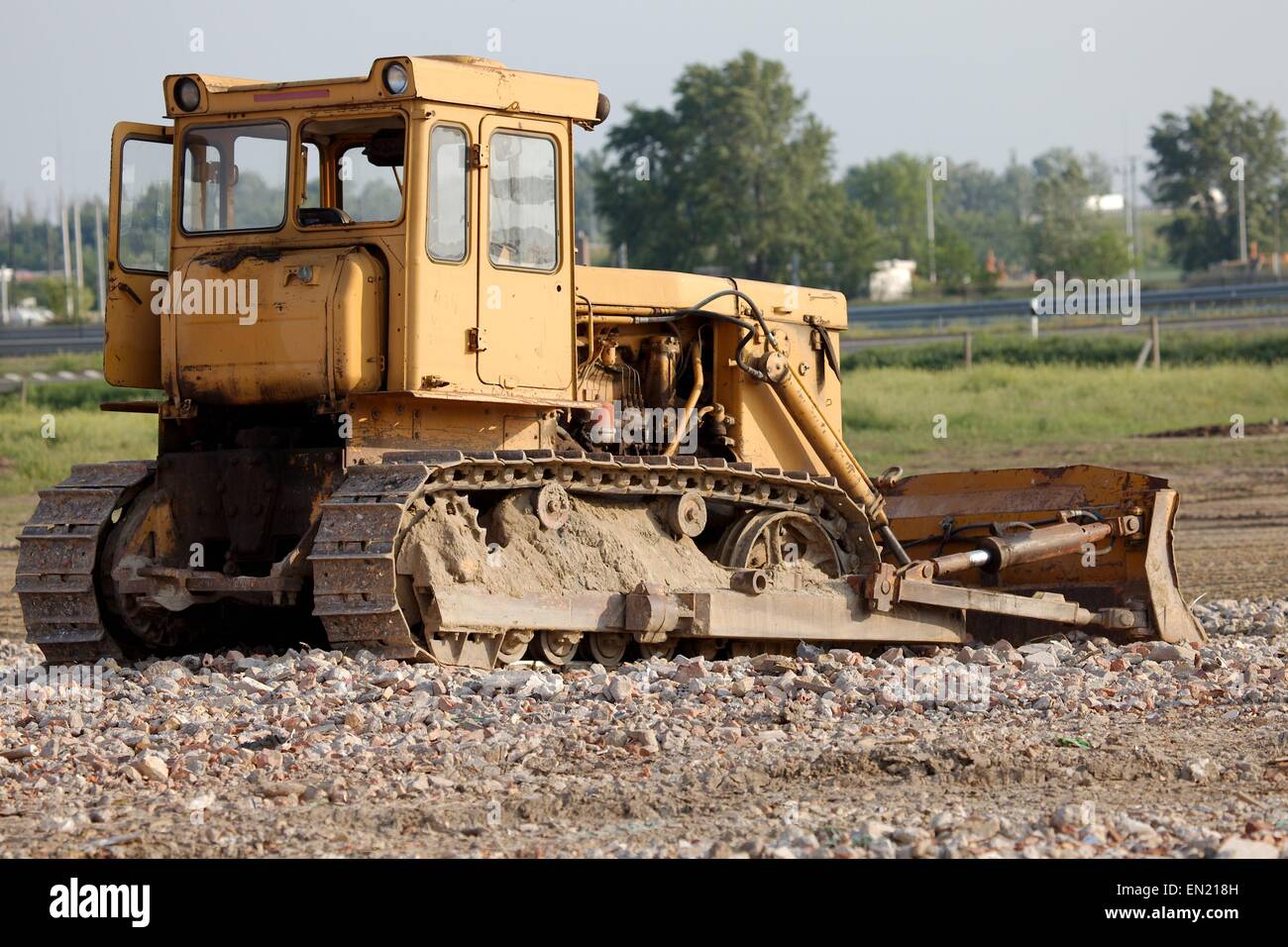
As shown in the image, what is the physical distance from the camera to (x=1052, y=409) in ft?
104

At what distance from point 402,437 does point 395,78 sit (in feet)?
6.50

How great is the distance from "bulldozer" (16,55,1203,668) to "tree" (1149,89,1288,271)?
7065 cm

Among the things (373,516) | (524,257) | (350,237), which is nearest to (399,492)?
(373,516)

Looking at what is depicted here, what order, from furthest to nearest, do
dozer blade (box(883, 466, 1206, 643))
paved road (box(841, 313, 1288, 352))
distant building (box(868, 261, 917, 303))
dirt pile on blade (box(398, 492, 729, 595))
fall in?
distant building (box(868, 261, 917, 303)) → paved road (box(841, 313, 1288, 352)) → dozer blade (box(883, 466, 1206, 643)) → dirt pile on blade (box(398, 492, 729, 595))

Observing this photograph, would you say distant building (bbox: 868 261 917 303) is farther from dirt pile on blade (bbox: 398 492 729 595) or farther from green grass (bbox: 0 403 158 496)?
dirt pile on blade (bbox: 398 492 729 595)

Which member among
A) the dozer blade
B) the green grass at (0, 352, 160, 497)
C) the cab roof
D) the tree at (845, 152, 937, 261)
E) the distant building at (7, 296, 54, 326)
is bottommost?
the dozer blade

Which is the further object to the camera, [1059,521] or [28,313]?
[28,313]

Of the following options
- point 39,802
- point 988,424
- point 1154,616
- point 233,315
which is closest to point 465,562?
Result: point 233,315

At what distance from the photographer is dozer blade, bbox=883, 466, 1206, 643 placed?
13.2 meters

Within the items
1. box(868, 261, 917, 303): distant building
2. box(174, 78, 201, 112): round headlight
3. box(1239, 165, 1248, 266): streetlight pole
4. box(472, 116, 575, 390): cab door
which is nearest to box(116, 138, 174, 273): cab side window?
box(174, 78, 201, 112): round headlight

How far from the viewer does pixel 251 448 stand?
36.6ft

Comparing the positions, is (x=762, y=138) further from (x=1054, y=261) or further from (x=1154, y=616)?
(x=1154, y=616)

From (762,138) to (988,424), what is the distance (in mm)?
34730

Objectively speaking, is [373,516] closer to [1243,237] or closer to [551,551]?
[551,551]
